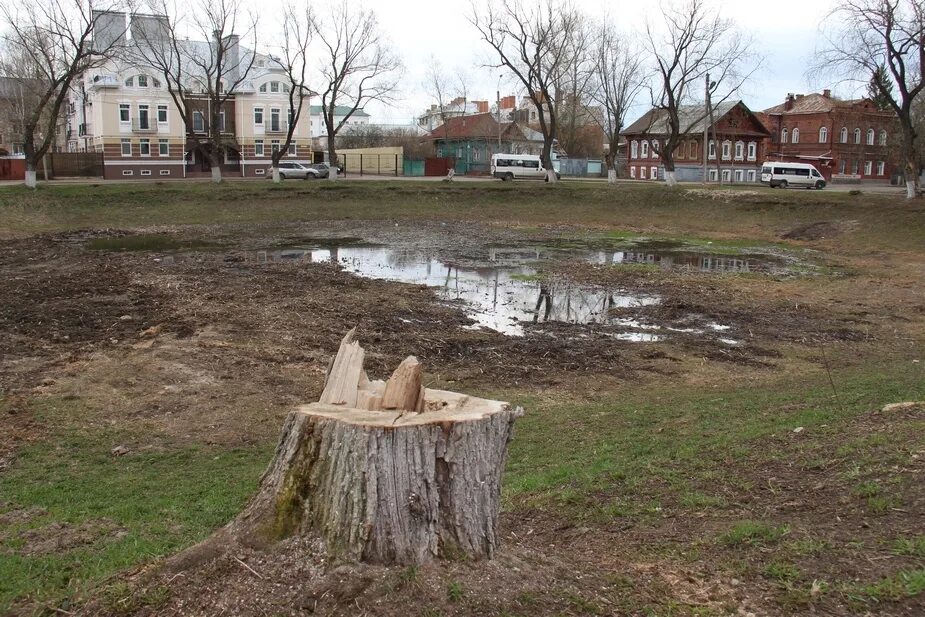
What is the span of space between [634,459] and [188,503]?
13.4ft

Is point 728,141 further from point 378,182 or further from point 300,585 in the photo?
point 300,585

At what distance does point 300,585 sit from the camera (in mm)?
3723

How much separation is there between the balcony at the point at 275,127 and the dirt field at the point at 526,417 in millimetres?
36717

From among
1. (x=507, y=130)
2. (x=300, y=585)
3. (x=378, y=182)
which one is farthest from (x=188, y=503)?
(x=507, y=130)

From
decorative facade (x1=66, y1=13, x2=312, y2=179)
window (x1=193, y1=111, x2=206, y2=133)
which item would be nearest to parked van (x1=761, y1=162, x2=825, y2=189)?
decorative facade (x1=66, y1=13, x2=312, y2=179)

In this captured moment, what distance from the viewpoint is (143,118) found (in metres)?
60.1

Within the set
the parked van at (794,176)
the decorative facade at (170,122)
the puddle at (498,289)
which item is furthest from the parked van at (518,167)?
the puddle at (498,289)

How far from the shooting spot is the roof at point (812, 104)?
76.8 metres

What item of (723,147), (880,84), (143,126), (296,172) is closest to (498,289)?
(880,84)

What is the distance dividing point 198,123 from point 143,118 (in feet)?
18.9

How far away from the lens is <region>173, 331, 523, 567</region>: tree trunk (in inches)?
152

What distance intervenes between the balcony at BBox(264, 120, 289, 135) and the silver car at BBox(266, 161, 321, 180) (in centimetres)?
725

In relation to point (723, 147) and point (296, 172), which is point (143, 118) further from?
point (723, 147)

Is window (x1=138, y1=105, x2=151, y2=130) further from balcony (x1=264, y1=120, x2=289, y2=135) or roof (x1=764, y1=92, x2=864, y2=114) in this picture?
roof (x1=764, y1=92, x2=864, y2=114)
